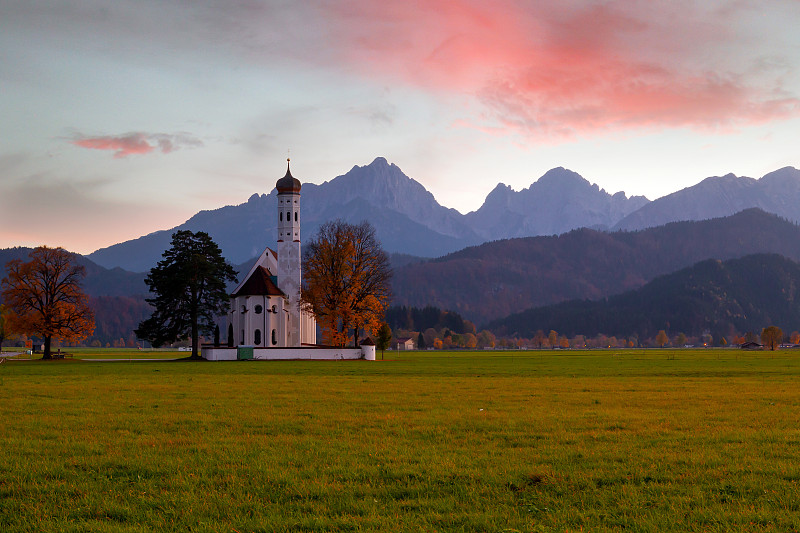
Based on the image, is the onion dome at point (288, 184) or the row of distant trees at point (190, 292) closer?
the row of distant trees at point (190, 292)

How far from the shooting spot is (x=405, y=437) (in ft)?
53.5

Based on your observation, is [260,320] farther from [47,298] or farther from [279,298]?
[47,298]

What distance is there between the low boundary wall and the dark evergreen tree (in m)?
5.39

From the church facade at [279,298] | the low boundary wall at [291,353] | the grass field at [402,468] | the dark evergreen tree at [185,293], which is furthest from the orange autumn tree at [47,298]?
the grass field at [402,468]

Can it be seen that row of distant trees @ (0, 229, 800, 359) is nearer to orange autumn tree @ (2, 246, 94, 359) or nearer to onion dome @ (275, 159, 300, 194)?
orange autumn tree @ (2, 246, 94, 359)

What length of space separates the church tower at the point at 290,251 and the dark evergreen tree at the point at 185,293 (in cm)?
1479

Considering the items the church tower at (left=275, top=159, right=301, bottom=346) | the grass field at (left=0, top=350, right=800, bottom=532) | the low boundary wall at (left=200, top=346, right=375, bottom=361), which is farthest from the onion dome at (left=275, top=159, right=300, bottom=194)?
the grass field at (left=0, top=350, right=800, bottom=532)

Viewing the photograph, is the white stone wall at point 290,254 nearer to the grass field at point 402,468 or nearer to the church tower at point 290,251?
the church tower at point 290,251

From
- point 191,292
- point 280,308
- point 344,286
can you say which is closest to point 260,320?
point 280,308

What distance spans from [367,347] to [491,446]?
229ft

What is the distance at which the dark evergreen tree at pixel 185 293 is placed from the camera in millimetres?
87688

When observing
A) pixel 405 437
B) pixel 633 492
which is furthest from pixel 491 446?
pixel 633 492

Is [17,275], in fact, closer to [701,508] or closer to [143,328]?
[143,328]

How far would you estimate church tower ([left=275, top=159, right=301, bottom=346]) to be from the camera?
338 feet
